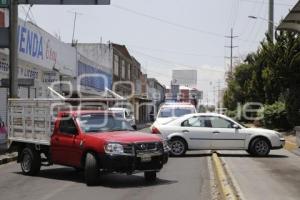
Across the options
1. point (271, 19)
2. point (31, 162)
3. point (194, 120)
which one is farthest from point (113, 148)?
point (271, 19)

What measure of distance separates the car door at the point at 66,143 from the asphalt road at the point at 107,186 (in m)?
0.53

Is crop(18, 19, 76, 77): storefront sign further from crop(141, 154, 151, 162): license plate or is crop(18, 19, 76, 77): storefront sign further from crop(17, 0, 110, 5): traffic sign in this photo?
crop(141, 154, 151, 162): license plate

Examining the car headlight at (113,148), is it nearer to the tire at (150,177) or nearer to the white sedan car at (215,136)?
the tire at (150,177)

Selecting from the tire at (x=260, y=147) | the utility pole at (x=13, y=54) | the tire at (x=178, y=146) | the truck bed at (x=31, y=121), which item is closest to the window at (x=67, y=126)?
the truck bed at (x=31, y=121)

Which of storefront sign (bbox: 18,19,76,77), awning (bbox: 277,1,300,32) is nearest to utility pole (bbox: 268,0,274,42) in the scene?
storefront sign (bbox: 18,19,76,77)

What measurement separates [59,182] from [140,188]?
2299 mm

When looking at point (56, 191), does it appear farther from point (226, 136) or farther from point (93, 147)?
point (226, 136)

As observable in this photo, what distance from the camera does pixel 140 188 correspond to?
14070 millimetres

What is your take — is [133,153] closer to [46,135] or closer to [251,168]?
[46,135]

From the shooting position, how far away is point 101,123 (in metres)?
15.6

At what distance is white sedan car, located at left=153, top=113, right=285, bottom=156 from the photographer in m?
22.6

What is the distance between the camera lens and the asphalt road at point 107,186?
42.1ft

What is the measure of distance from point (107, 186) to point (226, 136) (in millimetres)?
9011

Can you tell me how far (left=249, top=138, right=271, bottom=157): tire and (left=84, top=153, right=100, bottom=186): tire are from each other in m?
9.46
